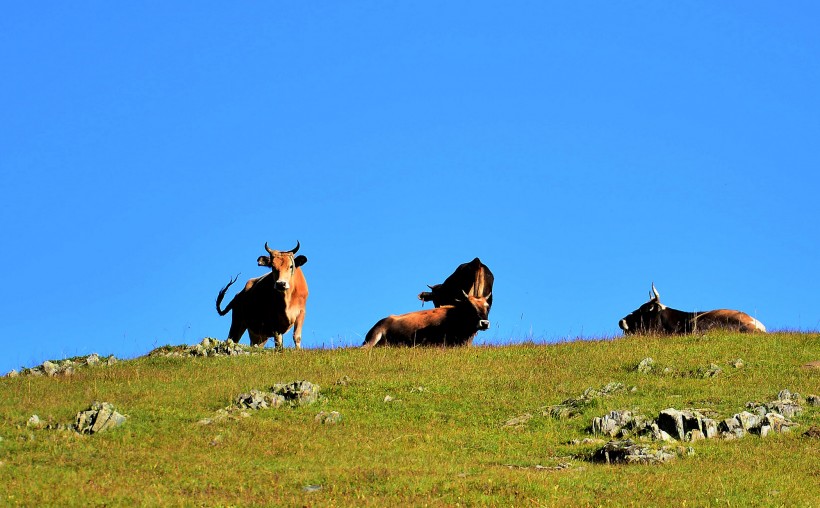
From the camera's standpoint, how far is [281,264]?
2986 centimetres

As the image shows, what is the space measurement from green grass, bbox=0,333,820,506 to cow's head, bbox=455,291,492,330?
194 cm

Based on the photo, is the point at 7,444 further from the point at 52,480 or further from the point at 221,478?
the point at 221,478

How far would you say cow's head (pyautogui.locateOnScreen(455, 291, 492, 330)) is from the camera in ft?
97.1

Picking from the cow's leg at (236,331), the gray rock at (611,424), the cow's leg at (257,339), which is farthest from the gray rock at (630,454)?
the cow's leg at (236,331)

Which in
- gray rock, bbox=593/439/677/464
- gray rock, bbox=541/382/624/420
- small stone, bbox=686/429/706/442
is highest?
gray rock, bbox=541/382/624/420

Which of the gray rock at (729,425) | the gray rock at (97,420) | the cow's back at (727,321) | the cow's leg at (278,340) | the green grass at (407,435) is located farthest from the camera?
the cow's back at (727,321)

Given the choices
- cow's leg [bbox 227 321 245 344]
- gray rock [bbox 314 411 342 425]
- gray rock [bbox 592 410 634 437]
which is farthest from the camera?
cow's leg [bbox 227 321 245 344]

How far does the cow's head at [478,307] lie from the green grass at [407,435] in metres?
1.94

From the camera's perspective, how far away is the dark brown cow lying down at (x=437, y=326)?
2967 centimetres

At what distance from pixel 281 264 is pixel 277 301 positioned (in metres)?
1.05

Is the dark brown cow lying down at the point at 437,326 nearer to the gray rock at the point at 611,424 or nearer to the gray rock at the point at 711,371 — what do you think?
the gray rock at the point at 711,371

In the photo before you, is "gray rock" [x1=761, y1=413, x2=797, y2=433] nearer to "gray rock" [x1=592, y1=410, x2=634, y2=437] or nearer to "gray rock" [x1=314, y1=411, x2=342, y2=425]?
"gray rock" [x1=592, y1=410, x2=634, y2=437]

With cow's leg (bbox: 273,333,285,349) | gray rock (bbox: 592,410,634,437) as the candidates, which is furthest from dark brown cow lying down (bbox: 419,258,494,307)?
gray rock (bbox: 592,410,634,437)

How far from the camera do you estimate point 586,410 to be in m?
20.1
